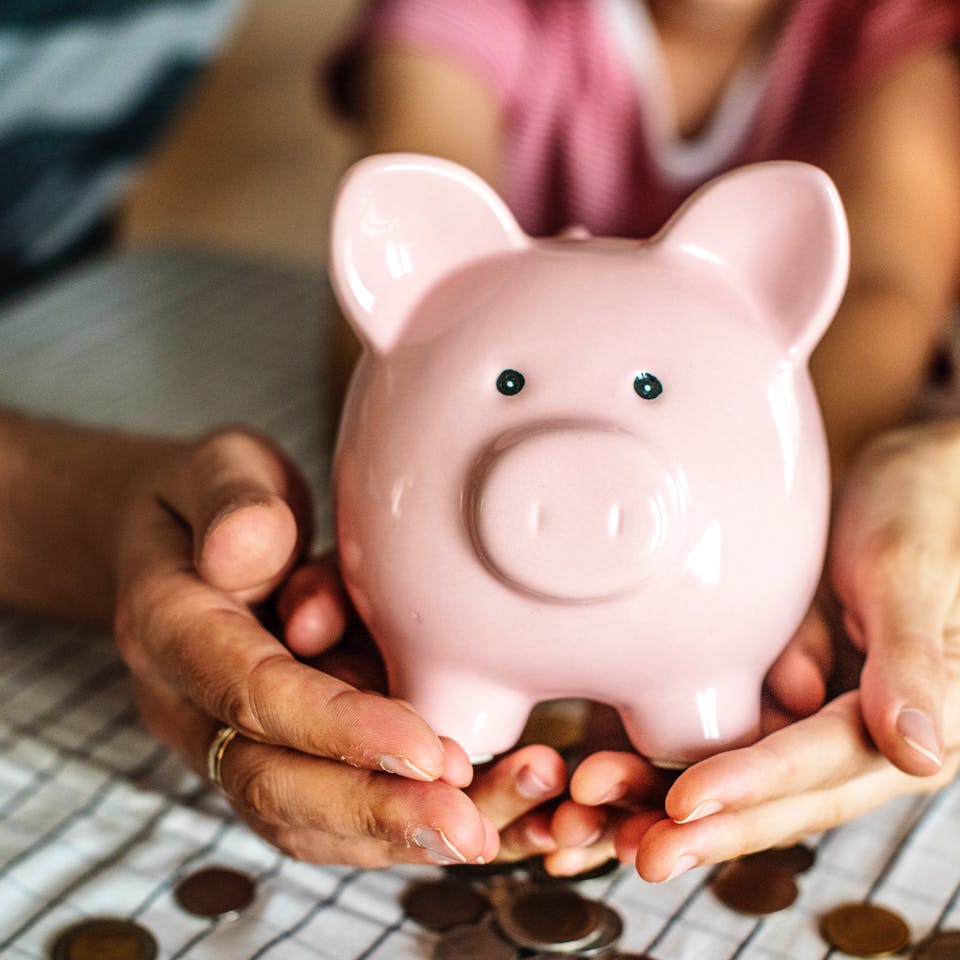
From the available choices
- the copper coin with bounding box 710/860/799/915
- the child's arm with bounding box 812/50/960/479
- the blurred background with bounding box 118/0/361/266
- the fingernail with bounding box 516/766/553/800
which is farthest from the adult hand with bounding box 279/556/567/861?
the blurred background with bounding box 118/0/361/266

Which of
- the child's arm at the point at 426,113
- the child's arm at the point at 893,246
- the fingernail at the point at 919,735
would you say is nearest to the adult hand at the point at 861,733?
the fingernail at the point at 919,735

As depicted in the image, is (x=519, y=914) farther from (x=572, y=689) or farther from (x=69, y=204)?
(x=69, y=204)

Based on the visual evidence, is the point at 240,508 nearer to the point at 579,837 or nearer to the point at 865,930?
the point at 579,837

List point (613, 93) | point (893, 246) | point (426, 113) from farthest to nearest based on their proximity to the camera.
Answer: point (613, 93) → point (426, 113) → point (893, 246)

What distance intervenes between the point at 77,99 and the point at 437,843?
101 centimetres

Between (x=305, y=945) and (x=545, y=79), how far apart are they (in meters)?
0.93

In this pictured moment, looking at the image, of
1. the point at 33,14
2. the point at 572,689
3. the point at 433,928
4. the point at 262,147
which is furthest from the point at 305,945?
the point at 262,147

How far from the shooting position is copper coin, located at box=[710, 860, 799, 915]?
595mm

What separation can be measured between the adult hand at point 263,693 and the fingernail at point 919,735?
0.57 ft

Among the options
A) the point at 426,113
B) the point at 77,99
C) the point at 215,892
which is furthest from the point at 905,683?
the point at 77,99

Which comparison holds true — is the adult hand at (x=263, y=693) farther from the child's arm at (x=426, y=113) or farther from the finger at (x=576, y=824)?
the child's arm at (x=426, y=113)

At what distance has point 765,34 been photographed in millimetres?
1225

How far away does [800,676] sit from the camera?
0.57 metres

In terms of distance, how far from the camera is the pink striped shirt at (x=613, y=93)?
117 cm
